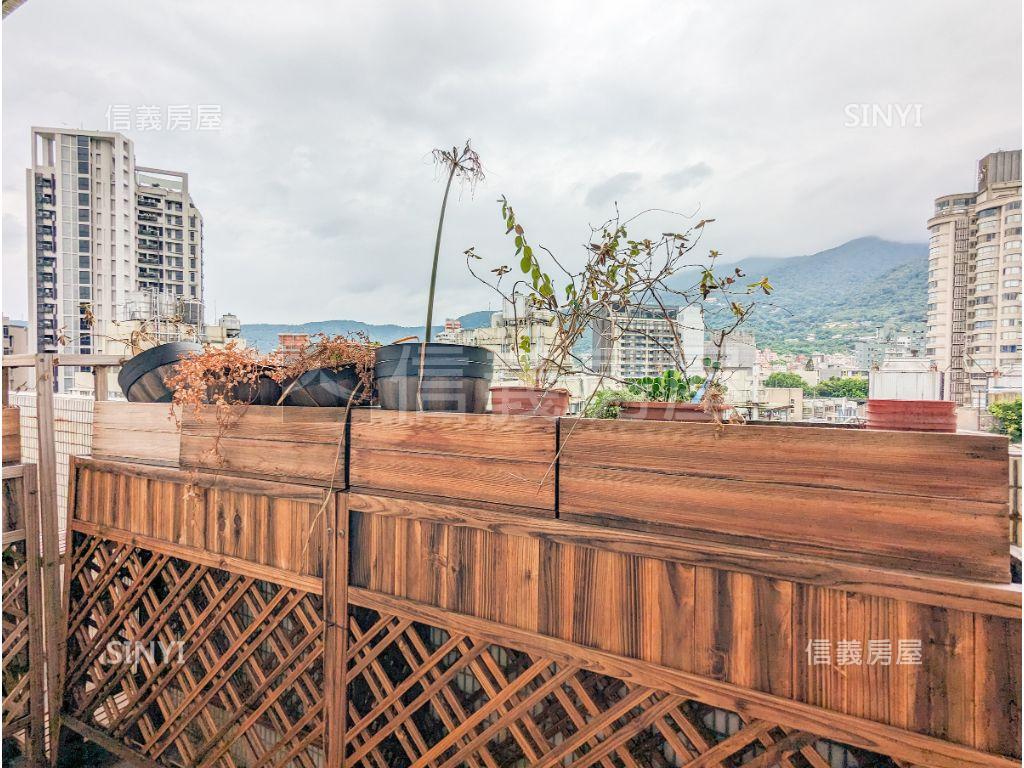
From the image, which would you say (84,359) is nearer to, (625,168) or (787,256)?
(625,168)

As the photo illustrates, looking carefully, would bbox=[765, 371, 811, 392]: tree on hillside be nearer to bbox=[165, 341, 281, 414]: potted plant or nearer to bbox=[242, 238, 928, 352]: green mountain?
bbox=[242, 238, 928, 352]: green mountain

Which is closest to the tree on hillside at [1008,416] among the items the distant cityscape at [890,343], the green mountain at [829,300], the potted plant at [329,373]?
the distant cityscape at [890,343]

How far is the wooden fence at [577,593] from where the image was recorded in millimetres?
853

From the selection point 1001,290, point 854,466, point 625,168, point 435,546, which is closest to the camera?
point 854,466

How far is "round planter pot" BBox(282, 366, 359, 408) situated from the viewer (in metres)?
1.51

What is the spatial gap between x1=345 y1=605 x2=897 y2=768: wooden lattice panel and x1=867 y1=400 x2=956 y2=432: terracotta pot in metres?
0.58

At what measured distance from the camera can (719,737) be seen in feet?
4.03

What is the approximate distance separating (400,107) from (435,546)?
177 cm

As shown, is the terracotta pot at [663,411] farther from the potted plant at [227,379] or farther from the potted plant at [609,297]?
the potted plant at [227,379]

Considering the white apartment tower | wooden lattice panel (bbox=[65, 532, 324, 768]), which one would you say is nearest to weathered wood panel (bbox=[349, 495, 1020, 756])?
wooden lattice panel (bbox=[65, 532, 324, 768])

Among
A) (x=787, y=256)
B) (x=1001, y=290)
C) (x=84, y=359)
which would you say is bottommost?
(x=84, y=359)

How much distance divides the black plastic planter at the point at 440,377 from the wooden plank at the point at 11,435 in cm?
177

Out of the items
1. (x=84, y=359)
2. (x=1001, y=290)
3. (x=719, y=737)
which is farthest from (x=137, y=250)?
(x=1001, y=290)

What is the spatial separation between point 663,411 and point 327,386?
3.07 ft
